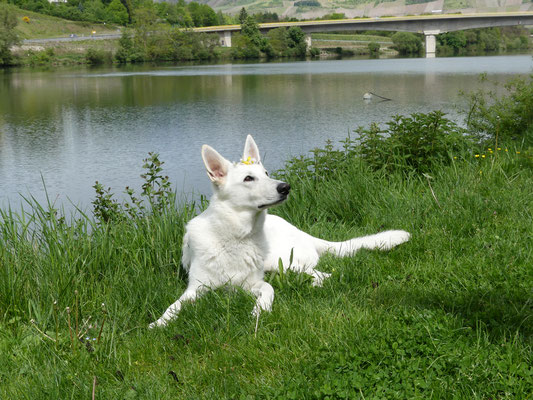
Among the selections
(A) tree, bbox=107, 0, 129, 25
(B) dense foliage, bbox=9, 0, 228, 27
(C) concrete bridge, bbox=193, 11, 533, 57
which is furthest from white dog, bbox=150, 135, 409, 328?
(A) tree, bbox=107, 0, 129, 25

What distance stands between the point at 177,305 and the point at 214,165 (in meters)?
1.05

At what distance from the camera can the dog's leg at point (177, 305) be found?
3.69m

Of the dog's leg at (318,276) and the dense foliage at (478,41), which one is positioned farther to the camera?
the dense foliage at (478,41)

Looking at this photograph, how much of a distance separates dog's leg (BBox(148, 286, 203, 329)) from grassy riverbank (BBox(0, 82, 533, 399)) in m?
0.10

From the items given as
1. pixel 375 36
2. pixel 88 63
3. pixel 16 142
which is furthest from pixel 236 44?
pixel 16 142

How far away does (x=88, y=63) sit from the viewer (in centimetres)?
7731

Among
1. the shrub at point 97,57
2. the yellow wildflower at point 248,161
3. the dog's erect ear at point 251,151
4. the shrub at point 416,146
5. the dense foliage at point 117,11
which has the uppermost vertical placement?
the dense foliage at point 117,11

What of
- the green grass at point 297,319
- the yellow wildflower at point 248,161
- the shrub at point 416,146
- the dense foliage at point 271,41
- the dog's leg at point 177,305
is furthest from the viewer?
the dense foliage at point 271,41

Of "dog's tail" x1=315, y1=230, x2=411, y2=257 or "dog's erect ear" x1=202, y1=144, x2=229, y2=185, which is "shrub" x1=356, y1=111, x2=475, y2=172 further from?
"dog's erect ear" x1=202, y1=144, x2=229, y2=185

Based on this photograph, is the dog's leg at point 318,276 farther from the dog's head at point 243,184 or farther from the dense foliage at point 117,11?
the dense foliage at point 117,11

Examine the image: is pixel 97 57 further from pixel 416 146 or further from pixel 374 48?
pixel 416 146

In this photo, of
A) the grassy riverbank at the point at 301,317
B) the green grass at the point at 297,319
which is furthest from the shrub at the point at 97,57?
the green grass at the point at 297,319

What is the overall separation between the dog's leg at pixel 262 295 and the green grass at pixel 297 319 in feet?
0.24

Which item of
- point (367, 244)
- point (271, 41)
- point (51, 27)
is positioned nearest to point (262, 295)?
point (367, 244)
